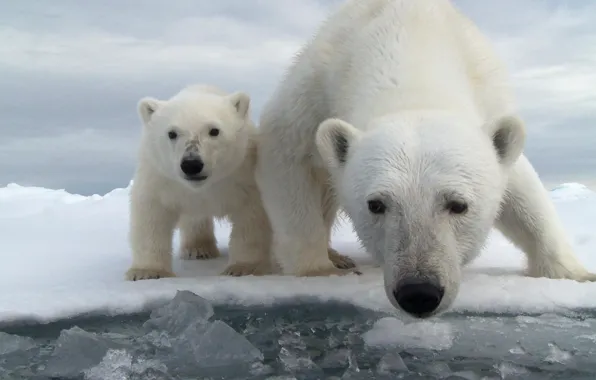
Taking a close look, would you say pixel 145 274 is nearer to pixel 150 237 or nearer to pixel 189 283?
pixel 150 237

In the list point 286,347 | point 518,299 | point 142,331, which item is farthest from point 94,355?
point 518,299

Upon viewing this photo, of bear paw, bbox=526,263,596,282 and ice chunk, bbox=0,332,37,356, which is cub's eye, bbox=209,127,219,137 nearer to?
ice chunk, bbox=0,332,37,356

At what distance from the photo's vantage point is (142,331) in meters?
3.34

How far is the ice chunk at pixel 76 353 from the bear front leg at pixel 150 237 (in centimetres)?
170

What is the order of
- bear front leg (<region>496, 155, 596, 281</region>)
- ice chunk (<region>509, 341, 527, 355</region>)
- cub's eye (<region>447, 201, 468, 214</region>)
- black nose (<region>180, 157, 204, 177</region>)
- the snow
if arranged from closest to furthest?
cub's eye (<region>447, 201, 468, 214</region>), ice chunk (<region>509, 341, 527, 355</region>), the snow, bear front leg (<region>496, 155, 596, 281</region>), black nose (<region>180, 157, 204, 177</region>)

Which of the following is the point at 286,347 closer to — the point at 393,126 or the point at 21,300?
the point at 393,126

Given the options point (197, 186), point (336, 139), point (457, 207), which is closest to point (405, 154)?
point (457, 207)

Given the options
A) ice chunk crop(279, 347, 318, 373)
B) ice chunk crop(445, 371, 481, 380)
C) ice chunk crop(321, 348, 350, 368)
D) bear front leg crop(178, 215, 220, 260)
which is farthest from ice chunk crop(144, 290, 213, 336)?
bear front leg crop(178, 215, 220, 260)

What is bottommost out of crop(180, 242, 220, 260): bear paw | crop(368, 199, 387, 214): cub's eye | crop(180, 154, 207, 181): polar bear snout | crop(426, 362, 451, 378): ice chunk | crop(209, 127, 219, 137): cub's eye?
crop(426, 362, 451, 378): ice chunk

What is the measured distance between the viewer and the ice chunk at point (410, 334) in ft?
9.84

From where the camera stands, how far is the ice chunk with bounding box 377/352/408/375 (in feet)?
8.61

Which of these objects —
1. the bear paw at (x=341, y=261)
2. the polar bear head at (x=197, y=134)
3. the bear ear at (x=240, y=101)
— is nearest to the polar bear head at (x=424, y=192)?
the polar bear head at (x=197, y=134)

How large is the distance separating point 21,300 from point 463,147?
2.45m

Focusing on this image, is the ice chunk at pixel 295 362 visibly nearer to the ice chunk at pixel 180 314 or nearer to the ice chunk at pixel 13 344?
the ice chunk at pixel 180 314
